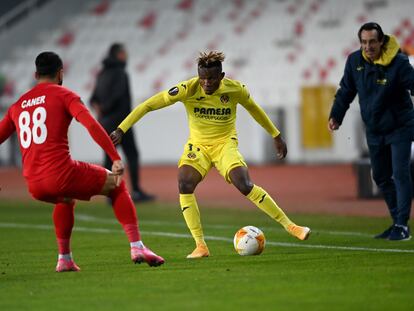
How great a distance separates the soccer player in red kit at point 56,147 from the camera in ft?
28.1

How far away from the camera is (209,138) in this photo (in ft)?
33.9

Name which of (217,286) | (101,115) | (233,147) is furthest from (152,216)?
(217,286)

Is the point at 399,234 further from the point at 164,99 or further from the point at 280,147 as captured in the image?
the point at 164,99

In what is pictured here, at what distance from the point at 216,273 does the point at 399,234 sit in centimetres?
311

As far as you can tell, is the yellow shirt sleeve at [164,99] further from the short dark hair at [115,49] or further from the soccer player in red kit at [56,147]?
the short dark hair at [115,49]

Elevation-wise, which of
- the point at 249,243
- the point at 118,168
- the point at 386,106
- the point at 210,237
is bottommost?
the point at 210,237

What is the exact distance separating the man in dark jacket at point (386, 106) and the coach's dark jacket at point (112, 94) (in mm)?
6920

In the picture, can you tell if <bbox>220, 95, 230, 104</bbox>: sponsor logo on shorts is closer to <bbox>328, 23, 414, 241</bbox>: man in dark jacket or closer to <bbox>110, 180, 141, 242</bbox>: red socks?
<bbox>328, 23, 414, 241</bbox>: man in dark jacket

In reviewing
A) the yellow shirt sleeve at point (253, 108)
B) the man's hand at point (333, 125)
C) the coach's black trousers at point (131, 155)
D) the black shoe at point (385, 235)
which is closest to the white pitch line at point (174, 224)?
the black shoe at point (385, 235)

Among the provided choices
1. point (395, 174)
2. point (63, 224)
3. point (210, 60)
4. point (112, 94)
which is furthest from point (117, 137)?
point (112, 94)

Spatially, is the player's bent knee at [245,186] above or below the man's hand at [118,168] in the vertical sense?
below

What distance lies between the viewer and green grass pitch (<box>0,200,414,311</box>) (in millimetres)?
7051

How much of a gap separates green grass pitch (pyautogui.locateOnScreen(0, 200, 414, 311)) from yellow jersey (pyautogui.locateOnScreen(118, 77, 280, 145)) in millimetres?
1142

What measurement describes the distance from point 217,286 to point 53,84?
7.31ft
